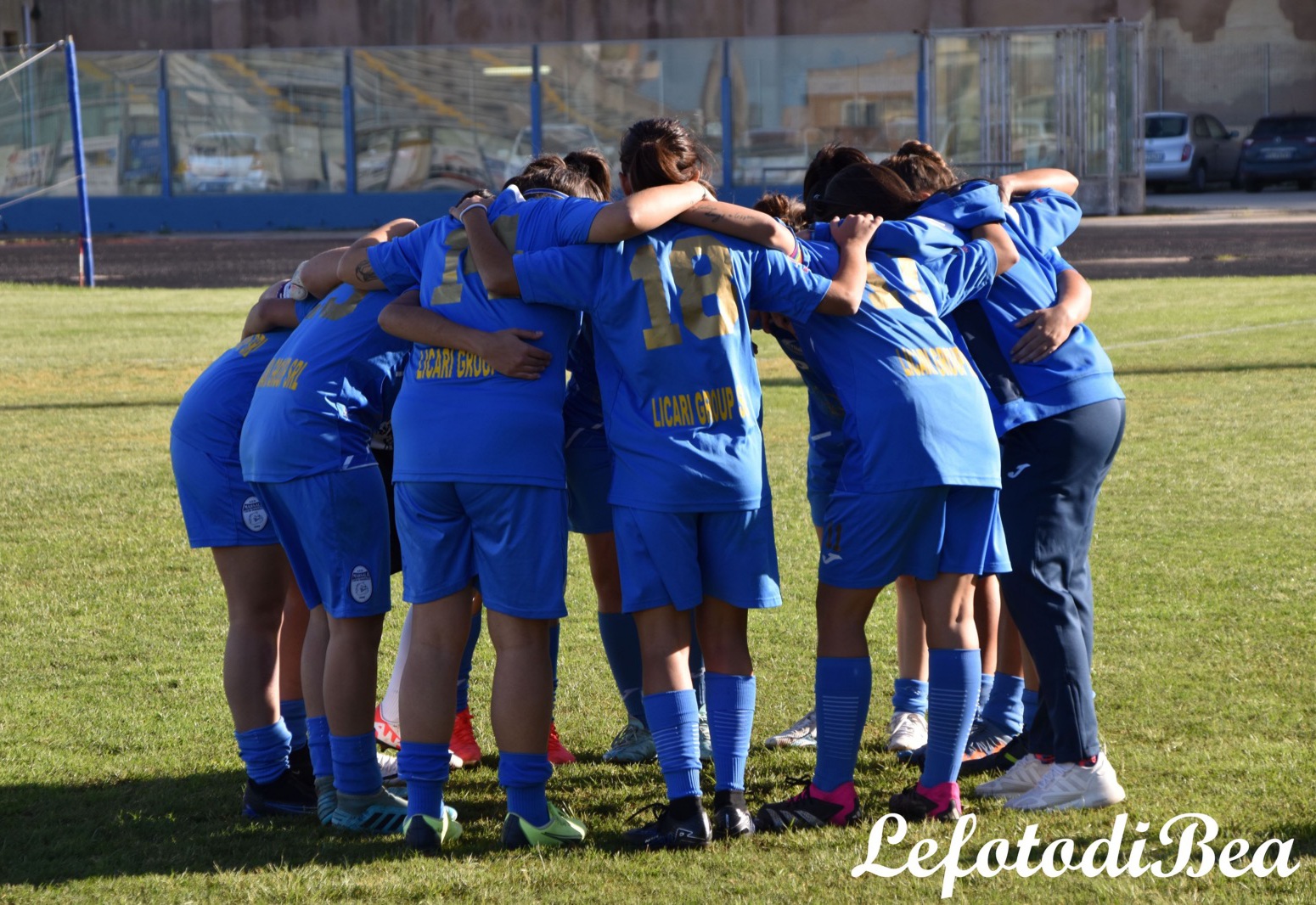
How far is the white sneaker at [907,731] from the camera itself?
450cm

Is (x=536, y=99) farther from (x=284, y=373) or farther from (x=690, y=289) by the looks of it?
(x=690, y=289)

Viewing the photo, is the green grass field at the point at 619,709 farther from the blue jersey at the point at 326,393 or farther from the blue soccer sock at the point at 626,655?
the blue jersey at the point at 326,393

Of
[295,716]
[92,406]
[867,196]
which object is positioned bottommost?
[295,716]

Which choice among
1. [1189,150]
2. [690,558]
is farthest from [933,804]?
[1189,150]

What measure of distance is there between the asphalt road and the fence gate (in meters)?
1.26

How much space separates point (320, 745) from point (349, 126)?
31.4 meters

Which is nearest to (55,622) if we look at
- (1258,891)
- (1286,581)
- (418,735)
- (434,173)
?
(418,735)

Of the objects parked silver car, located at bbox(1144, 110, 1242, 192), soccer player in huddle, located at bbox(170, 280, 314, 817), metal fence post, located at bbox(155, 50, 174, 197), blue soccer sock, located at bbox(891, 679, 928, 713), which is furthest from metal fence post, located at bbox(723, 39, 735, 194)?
soccer player in huddle, located at bbox(170, 280, 314, 817)

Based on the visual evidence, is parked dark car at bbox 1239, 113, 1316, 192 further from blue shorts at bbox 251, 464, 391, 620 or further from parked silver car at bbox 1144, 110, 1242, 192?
blue shorts at bbox 251, 464, 391, 620

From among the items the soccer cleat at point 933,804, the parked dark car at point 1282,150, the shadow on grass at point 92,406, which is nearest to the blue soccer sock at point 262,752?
the soccer cleat at point 933,804

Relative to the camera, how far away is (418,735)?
12.3ft

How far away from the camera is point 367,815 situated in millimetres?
3916

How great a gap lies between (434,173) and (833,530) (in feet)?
102

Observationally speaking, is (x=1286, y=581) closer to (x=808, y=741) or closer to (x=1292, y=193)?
(x=808, y=741)
